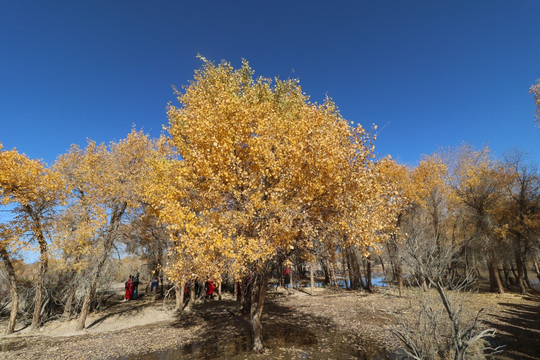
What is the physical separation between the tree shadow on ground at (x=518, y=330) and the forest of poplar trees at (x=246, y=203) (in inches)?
92.7

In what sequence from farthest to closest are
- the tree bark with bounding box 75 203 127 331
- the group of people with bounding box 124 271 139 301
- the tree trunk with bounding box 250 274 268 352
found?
the group of people with bounding box 124 271 139 301
the tree bark with bounding box 75 203 127 331
the tree trunk with bounding box 250 274 268 352

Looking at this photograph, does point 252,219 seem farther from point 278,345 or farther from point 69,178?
point 69,178

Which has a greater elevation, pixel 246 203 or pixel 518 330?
→ pixel 246 203

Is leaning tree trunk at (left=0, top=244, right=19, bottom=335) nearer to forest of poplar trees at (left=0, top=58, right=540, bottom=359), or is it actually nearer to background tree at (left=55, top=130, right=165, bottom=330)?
forest of poplar trees at (left=0, top=58, right=540, bottom=359)

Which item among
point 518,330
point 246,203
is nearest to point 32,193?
point 246,203

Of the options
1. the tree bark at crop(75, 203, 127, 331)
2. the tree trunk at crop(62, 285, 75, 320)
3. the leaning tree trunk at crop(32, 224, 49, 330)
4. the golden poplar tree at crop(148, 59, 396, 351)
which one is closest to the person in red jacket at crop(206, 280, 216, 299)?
the tree bark at crop(75, 203, 127, 331)

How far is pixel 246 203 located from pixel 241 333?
9886 mm

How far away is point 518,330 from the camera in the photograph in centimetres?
1415

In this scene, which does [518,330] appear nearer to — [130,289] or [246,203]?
[246,203]

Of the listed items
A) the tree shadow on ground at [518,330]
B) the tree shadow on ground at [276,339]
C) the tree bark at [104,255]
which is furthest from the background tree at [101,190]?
the tree shadow on ground at [518,330]

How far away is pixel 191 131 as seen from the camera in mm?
10492

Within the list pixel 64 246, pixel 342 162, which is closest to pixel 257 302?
pixel 342 162

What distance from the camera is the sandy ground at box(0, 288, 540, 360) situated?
12.3 m

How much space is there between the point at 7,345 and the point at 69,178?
10.8 metres
